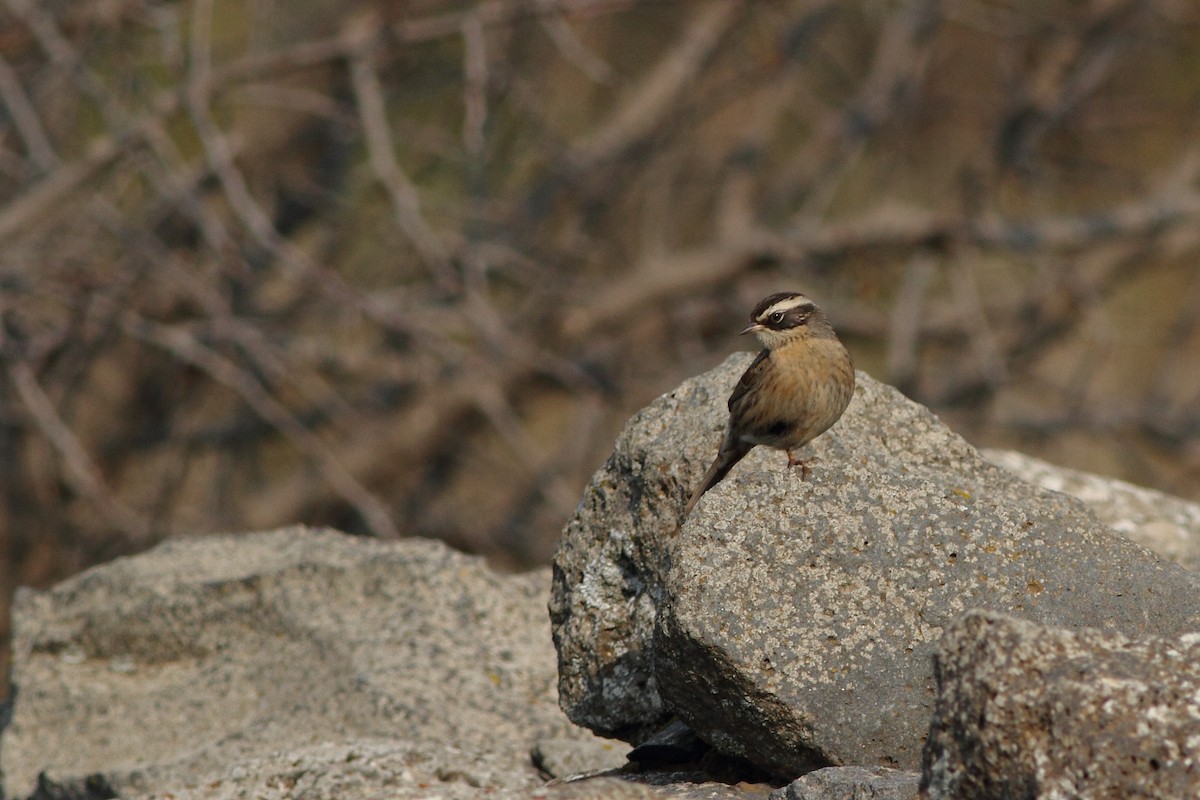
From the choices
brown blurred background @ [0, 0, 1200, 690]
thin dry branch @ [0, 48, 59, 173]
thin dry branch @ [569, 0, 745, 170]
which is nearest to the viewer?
thin dry branch @ [0, 48, 59, 173]

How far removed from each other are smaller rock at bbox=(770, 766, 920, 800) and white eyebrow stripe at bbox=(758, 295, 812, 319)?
72.5 inches

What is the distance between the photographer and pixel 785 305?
16.5 feet

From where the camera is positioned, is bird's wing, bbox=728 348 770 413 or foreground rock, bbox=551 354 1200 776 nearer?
foreground rock, bbox=551 354 1200 776

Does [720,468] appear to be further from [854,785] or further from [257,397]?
[257,397]

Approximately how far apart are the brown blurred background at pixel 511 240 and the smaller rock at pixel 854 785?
14.7 feet

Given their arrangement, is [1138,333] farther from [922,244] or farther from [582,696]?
[582,696]

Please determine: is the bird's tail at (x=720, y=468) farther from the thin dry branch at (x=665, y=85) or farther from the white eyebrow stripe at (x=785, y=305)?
the thin dry branch at (x=665, y=85)

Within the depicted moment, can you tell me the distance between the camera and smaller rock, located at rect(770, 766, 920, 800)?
3.17m

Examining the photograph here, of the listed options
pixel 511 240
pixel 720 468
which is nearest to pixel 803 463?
pixel 720 468

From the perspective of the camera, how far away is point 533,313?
905 cm

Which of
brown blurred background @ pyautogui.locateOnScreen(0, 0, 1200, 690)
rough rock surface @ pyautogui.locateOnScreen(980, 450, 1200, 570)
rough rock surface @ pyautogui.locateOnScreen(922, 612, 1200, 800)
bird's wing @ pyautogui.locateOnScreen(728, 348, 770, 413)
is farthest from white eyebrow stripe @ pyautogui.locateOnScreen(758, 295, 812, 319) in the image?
brown blurred background @ pyautogui.locateOnScreen(0, 0, 1200, 690)

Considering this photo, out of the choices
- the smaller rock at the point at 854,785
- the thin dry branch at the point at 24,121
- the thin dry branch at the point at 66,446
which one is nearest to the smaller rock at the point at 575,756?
the smaller rock at the point at 854,785

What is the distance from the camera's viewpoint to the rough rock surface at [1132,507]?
18.4 ft

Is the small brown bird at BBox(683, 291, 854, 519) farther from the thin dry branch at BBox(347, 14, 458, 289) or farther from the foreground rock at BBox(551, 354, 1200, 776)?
the thin dry branch at BBox(347, 14, 458, 289)
